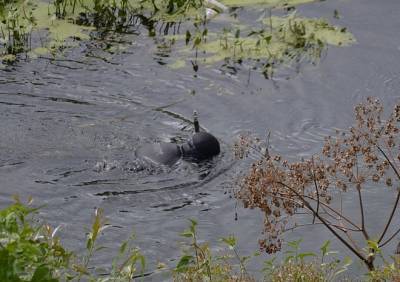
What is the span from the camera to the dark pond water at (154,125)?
6.03 meters

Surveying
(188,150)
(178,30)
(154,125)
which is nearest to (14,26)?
(178,30)

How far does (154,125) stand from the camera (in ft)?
24.5

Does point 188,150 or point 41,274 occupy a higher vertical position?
point 41,274

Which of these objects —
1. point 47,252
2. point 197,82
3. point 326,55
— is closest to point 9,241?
point 47,252

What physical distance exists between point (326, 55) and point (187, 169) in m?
2.47

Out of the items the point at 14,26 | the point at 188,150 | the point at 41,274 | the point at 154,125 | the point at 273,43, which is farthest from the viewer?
the point at 14,26

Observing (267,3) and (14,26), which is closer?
(14,26)

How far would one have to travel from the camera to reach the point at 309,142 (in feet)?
23.3

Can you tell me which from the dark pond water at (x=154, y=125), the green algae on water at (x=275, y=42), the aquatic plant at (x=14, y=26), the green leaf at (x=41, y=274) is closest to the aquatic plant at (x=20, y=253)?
the green leaf at (x=41, y=274)

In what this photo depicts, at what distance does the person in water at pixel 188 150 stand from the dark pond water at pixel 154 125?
0.07 m

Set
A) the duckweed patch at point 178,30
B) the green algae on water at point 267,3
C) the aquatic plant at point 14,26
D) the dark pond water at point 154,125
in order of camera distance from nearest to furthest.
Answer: the dark pond water at point 154,125 → the duckweed patch at point 178,30 → the aquatic plant at point 14,26 → the green algae on water at point 267,3

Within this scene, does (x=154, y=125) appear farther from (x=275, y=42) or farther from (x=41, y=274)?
(x=41, y=274)

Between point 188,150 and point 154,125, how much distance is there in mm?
606

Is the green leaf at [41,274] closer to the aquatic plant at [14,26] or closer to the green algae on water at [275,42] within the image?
the green algae on water at [275,42]
